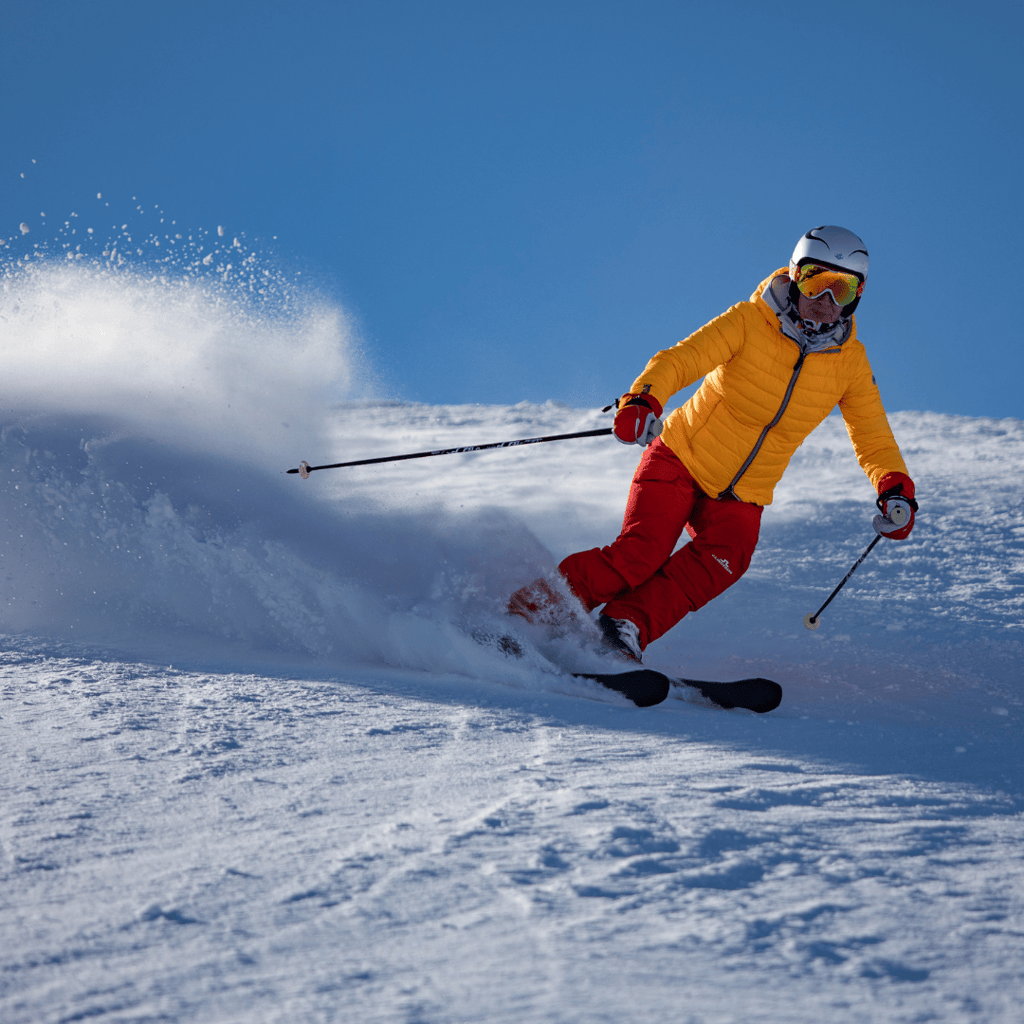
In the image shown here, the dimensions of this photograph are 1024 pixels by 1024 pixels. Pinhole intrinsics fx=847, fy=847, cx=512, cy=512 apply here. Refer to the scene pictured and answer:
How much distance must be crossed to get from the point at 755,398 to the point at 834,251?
65 centimetres

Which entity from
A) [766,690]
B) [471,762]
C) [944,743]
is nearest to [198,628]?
[471,762]

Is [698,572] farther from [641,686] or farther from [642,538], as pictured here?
[641,686]

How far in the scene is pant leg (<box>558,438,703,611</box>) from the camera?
354 centimetres

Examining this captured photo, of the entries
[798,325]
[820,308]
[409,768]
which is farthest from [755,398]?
[409,768]

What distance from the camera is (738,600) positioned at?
4.98m

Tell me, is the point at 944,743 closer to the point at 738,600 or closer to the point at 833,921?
the point at 833,921

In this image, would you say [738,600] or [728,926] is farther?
[738,600]

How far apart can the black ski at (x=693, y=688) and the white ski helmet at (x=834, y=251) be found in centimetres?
158

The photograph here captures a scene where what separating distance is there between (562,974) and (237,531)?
3107mm

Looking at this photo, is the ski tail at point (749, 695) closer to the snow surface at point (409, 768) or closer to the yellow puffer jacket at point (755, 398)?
the snow surface at point (409, 768)

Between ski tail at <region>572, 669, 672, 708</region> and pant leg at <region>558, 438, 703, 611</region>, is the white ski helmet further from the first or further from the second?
ski tail at <region>572, 669, 672, 708</region>

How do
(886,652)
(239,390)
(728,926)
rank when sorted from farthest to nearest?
(239,390) < (886,652) < (728,926)

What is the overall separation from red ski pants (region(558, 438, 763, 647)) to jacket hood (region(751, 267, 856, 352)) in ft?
2.34

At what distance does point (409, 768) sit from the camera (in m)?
1.86
